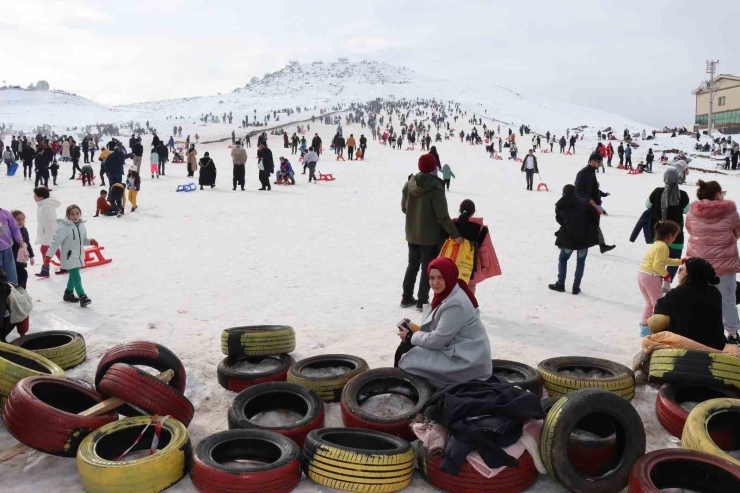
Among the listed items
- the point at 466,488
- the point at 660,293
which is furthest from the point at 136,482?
the point at 660,293

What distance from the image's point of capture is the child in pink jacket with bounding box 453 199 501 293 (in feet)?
22.5

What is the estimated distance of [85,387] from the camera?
4398 mm

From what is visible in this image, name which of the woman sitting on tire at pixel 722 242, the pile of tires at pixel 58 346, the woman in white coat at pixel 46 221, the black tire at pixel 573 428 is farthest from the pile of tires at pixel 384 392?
the woman in white coat at pixel 46 221

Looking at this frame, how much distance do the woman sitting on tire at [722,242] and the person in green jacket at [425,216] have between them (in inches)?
107

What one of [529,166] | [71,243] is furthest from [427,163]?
[529,166]

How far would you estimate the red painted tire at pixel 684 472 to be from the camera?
10.7 ft

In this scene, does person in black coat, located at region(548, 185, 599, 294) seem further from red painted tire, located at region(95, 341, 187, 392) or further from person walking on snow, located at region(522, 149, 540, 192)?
person walking on snow, located at region(522, 149, 540, 192)

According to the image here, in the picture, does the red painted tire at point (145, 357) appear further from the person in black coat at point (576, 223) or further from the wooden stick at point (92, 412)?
the person in black coat at point (576, 223)

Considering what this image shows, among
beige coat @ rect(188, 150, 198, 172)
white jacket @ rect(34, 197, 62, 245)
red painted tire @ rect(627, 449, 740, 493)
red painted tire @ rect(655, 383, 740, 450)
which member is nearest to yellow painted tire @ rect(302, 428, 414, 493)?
red painted tire @ rect(627, 449, 740, 493)

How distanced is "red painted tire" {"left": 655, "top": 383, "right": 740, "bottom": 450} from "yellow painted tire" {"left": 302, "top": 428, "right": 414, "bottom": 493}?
2069 mm

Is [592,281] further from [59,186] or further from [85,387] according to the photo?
[59,186]

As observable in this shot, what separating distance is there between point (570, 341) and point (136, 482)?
15.6 feet

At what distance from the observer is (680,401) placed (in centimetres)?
470

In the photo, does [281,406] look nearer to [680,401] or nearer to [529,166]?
[680,401]
